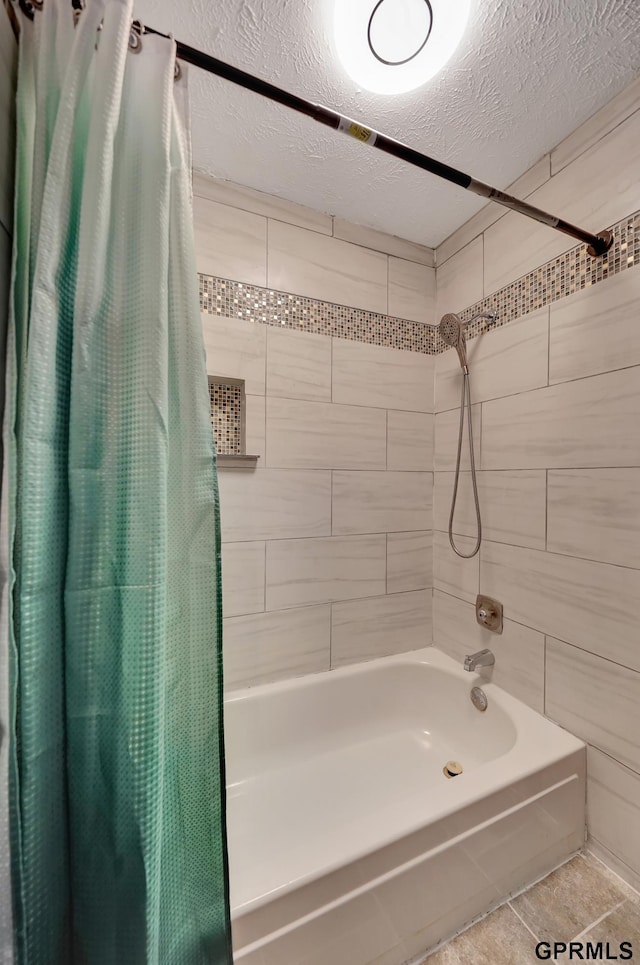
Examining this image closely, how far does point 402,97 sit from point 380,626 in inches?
73.5

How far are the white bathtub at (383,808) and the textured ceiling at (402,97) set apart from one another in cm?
192

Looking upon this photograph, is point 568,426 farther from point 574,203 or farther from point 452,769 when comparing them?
point 452,769

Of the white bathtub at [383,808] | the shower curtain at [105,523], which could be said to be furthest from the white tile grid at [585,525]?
the shower curtain at [105,523]

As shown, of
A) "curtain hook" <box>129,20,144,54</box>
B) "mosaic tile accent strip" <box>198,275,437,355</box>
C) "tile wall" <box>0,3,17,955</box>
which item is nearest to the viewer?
"tile wall" <box>0,3,17,955</box>

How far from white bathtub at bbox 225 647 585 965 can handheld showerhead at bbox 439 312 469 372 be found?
52.2 inches

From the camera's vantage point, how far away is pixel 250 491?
1482mm

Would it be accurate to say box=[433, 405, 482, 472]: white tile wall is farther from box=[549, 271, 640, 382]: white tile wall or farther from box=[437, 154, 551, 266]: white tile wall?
box=[437, 154, 551, 266]: white tile wall

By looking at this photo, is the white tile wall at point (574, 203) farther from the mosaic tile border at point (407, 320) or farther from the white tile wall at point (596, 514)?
the white tile wall at point (596, 514)

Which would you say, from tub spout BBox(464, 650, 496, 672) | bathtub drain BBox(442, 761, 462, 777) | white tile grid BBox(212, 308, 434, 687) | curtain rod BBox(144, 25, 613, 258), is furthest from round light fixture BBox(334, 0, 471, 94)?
bathtub drain BBox(442, 761, 462, 777)

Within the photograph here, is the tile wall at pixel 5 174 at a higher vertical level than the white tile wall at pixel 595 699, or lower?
higher

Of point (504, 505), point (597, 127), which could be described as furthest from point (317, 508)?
point (597, 127)

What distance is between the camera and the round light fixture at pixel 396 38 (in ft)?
2.95

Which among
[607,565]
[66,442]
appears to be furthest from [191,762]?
[607,565]

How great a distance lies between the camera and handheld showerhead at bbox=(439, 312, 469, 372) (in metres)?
1.59
